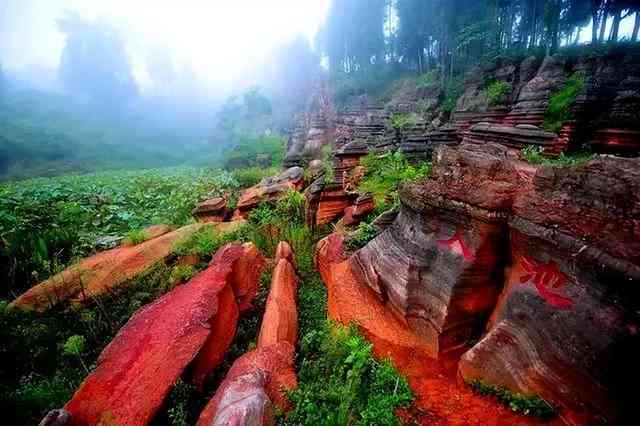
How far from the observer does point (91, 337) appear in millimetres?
4832

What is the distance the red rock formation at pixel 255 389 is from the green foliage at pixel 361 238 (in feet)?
8.24

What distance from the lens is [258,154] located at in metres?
27.6

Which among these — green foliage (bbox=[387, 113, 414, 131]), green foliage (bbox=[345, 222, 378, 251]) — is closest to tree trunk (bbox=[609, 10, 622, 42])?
green foliage (bbox=[387, 113, 414, 131])

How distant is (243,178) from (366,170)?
886cm

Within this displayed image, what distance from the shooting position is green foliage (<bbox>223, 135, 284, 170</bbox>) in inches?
1009

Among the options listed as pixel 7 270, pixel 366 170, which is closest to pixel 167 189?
pixel 7 270

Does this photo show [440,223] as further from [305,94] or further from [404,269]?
[305,94]

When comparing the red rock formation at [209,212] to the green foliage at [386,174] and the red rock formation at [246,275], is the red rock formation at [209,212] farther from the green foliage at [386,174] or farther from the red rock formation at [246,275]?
the green foliage at [386,174]

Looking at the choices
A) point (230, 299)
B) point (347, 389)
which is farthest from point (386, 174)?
point (347, 389)

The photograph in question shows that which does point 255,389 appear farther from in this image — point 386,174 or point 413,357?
point 386,174

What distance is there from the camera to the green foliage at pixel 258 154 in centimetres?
2564

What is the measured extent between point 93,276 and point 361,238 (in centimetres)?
548

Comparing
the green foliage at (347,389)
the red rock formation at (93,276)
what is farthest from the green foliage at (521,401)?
the red rock formation at (93,276)

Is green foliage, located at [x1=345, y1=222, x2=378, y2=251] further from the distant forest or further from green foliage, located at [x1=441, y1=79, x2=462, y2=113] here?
the distant forest
